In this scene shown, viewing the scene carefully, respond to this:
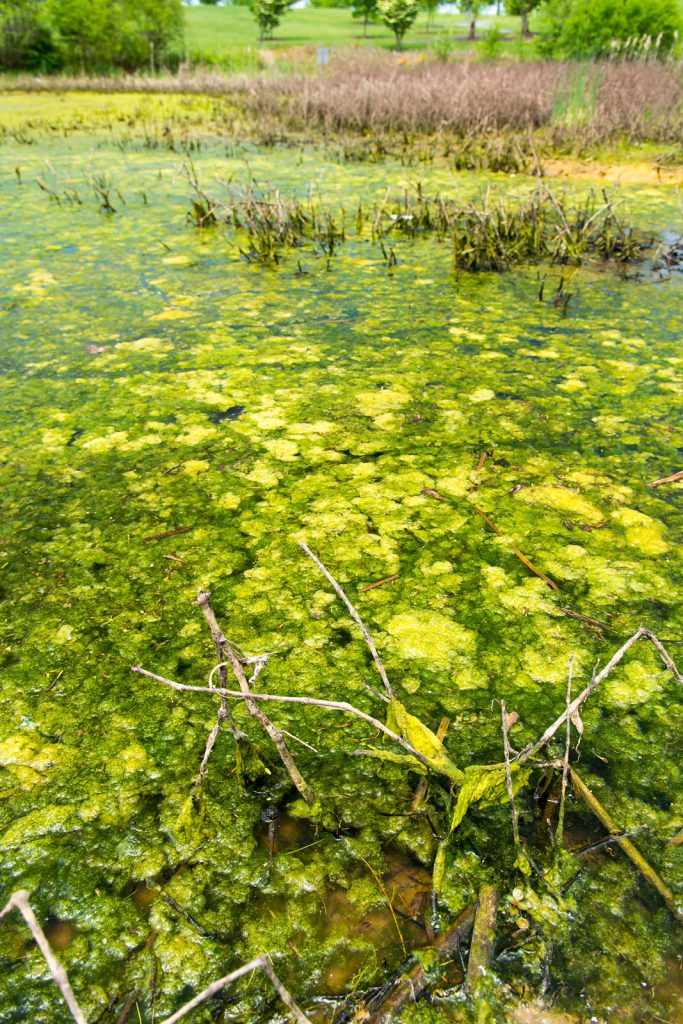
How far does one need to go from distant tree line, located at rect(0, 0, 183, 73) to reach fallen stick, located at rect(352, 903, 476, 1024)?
18.9 metres

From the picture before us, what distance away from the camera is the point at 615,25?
10453mm

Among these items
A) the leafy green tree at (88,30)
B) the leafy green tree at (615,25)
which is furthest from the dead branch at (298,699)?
the leafy green tree at (88,30)

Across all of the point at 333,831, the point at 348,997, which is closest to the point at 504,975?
the point at 348,997

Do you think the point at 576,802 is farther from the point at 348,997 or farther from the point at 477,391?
the point at 477,391

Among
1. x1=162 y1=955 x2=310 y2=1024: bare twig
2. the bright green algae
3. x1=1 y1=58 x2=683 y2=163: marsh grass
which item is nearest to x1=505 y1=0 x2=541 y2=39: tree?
x1=1 y1=58 x2=683 y2=163: marsh grass

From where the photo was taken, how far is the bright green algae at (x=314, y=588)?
0.92 metres

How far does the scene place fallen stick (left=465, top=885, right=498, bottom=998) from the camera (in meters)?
0.84

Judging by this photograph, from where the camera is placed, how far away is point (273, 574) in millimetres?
1514

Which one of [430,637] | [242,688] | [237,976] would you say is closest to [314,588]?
[430,637]

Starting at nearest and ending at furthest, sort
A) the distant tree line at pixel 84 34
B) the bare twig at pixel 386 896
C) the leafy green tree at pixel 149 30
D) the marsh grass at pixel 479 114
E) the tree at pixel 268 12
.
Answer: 1. the bare twig at pixel 386 896
2. the marsh grass at pixel 479 114
3. the distant tree line at pixel 84 34
4. the leafy green tree at pixel 149 30
5. the tree at pixel 268 12

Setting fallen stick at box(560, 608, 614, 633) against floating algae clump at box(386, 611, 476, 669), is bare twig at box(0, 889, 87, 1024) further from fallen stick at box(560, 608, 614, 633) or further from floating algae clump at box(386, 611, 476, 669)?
fallen stick at box(560, 608, 614, 633)

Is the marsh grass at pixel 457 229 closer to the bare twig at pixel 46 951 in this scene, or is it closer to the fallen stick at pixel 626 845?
the fallen stick at pixel 626 845

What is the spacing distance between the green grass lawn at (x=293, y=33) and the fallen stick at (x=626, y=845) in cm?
1835

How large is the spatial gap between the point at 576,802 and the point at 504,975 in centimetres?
30
